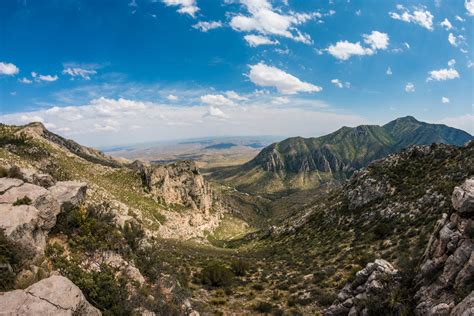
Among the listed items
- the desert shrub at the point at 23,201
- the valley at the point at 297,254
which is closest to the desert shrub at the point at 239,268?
the valley at the point at 297,254

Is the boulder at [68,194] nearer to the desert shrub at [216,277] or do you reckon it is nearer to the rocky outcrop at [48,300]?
the rocky outcrop at [48,300]

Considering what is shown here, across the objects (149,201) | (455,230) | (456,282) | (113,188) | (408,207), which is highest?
(455,230)

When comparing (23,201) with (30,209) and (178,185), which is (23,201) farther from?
(178,185)

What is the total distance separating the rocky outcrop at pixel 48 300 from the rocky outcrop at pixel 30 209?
3765mm

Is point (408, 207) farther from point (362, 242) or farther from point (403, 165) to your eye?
point (403, 165)

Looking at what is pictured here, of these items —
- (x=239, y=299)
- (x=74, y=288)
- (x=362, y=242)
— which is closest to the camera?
(x=74, y=288)

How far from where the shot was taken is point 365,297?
17500 mm

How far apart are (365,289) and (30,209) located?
20.1 m

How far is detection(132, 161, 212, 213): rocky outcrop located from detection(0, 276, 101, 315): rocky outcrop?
436 feet

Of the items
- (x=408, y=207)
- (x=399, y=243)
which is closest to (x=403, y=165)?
(x=408, y=207)

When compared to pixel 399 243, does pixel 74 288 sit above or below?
above

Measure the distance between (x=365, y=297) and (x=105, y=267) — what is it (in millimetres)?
15256

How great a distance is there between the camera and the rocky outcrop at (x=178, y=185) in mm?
146125

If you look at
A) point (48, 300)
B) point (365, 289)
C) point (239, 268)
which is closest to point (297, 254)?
point (239, 268)
